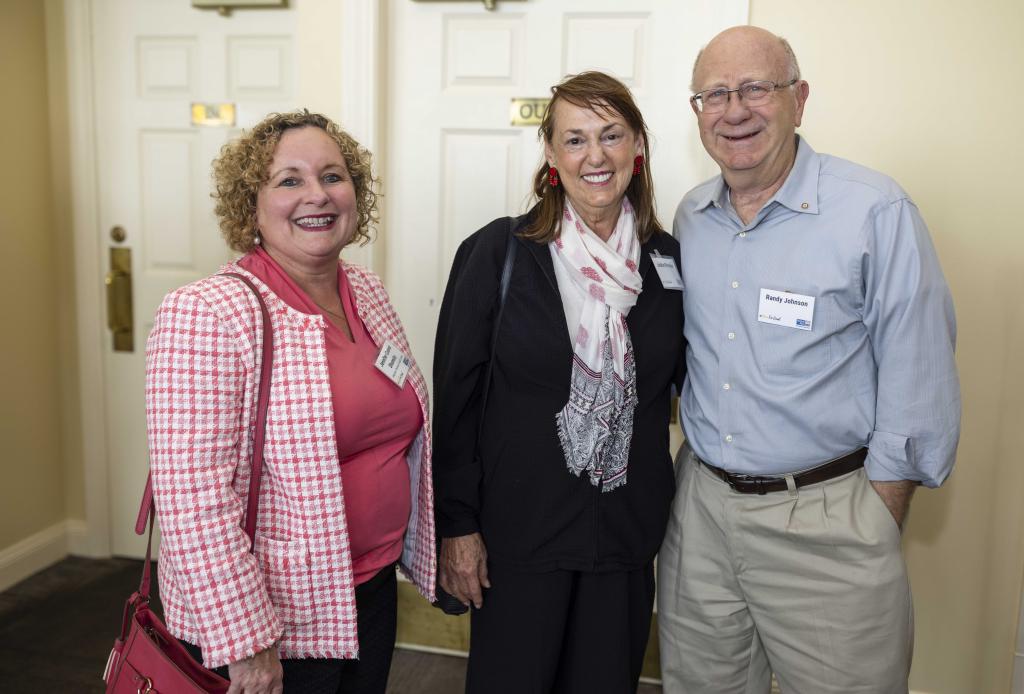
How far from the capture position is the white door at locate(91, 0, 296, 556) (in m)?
3.25

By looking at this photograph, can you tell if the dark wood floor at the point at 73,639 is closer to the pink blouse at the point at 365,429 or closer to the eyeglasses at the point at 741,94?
the pink blouse at the point at 365,429

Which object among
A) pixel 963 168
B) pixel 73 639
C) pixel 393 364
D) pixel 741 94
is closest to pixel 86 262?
pixel 73 639

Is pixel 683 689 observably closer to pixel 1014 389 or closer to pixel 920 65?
pixel 1014 389

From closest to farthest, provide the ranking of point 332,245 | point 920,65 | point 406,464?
point 332,245 < point 406,464 < point 920,65

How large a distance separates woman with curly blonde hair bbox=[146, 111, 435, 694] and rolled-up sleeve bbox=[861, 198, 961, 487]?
3.16 feet

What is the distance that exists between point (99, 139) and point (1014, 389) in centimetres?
364

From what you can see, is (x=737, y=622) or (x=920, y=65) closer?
(x=737, y=622)

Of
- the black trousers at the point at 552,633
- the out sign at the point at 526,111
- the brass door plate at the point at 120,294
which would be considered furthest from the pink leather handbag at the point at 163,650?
the brass door plate at the point at 120,294

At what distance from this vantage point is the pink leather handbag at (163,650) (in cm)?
130

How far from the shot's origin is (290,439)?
4.54 feet

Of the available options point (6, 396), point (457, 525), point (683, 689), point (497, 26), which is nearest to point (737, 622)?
point (683, 689)

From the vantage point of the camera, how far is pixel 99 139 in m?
3.41

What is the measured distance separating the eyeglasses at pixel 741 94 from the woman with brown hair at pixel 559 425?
0.16 m

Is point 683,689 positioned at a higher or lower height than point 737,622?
lower
